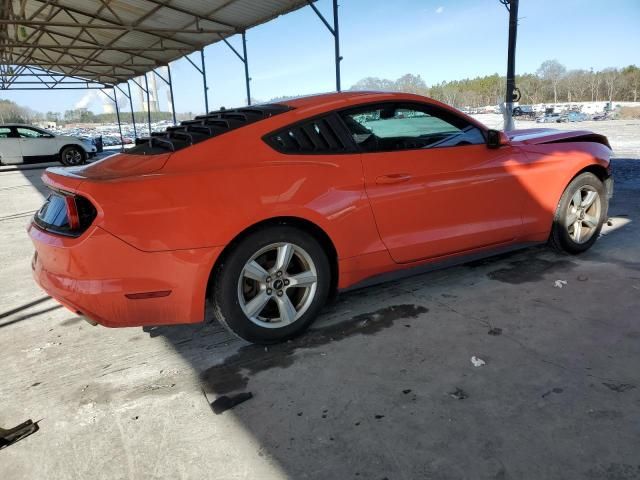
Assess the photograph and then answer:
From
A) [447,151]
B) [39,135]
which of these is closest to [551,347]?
[447,151]

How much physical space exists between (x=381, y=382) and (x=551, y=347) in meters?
1.02

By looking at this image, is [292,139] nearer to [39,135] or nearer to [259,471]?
[259,471]

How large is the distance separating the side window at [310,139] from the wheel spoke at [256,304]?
2.87 feet

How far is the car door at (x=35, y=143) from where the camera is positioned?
1584 centimetres

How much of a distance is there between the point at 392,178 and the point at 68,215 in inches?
75.5

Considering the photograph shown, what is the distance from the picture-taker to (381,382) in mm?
2371

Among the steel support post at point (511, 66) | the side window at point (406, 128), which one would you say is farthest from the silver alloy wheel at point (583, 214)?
the steel support post at point (511, 66)

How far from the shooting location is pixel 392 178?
9.96ft

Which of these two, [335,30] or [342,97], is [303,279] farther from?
[335,30]

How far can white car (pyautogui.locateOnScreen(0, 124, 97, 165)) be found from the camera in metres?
15.6

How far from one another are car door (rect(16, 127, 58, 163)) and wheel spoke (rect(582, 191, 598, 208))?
56.0 ft

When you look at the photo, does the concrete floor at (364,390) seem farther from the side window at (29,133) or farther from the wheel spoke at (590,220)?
the side window at (29,133)

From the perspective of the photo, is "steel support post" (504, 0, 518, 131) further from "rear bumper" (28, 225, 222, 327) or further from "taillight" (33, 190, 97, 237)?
"taillight" (33, 190, 97, 237)

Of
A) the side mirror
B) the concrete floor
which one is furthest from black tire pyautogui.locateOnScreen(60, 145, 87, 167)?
the side mirror
